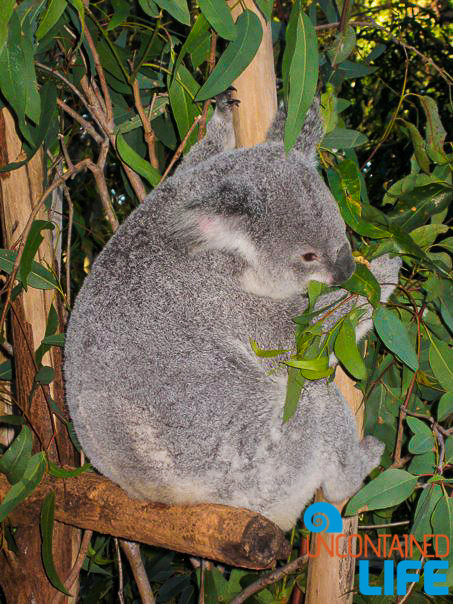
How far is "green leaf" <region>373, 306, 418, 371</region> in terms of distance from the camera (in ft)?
5.34

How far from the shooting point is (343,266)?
1.76 m

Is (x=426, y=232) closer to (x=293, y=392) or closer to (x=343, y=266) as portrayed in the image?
(x=343, y=266)

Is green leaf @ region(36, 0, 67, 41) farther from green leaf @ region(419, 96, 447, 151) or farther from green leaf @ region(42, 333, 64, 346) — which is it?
green leaf @ region(419, 96, 447, 151)

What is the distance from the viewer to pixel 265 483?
72.2 inches

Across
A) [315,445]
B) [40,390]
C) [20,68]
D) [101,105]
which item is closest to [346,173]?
[315,445]

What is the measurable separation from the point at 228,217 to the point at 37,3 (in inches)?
32.7

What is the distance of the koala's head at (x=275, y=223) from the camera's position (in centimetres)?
173

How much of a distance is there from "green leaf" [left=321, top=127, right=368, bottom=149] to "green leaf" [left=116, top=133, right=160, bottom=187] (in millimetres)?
587

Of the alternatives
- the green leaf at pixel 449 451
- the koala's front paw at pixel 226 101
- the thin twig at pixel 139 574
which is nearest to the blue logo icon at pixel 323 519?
the green leaf at pixel 449 451

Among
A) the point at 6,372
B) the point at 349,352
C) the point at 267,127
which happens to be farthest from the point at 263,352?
the point at 6,372

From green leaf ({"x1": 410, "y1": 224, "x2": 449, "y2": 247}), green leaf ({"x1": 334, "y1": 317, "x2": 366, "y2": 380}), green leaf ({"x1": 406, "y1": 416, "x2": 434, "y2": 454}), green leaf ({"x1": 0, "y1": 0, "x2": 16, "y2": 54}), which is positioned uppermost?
green leaf ({"x1": 0, "y1": 0, "x2": 16, "y2": 54})

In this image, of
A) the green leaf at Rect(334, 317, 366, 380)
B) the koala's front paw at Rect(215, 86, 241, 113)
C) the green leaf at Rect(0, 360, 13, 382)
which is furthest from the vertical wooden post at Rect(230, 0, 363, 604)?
the green leaf at Rect(0, 360, 13, 382)

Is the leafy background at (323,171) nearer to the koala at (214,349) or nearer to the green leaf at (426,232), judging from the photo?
the green leaf at (426,232)

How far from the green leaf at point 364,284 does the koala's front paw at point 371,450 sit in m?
0.61
